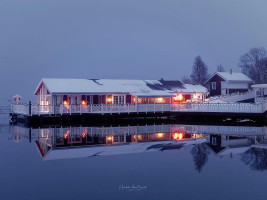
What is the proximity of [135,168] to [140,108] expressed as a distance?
1148 inches

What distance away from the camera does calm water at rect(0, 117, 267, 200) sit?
13124 millimetres

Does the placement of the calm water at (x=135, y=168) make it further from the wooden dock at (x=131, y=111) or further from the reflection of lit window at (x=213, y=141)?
the wooden dock at (x=131, y=111)

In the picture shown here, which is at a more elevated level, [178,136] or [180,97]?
[180,97]

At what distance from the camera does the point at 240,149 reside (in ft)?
70.8

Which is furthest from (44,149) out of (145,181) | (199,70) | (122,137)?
(199,70)

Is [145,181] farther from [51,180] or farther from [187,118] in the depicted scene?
[187,118]

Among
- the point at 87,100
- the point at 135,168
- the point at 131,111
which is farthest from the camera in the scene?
the point at 87,100

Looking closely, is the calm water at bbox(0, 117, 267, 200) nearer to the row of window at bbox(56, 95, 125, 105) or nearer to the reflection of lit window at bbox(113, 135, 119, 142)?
the reflection of lit window at bbox(113, 135, 119, 142)

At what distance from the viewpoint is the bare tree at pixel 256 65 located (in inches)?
3420

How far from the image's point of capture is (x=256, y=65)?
296ft

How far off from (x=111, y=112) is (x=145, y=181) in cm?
2998

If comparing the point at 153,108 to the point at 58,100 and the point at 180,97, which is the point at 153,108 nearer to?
the point at 180,97

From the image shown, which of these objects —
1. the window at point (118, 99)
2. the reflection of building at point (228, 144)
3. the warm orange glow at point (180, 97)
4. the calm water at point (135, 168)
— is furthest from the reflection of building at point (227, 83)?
the calm water at point (135, 168)

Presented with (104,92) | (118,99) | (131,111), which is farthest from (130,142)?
(118,99)
